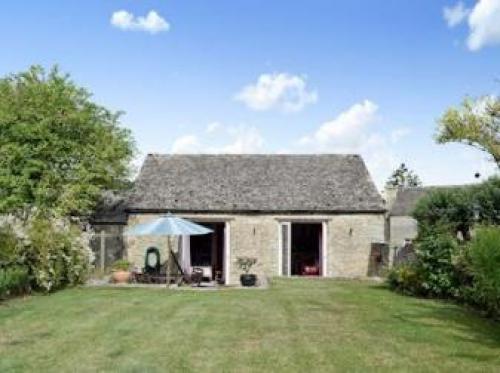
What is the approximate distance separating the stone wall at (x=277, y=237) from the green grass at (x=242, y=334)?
956 centimetres

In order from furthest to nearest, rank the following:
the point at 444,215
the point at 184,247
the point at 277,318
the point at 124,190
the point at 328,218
Result: the point at 124,190 → the point at 328,218 → the point at 184,247 → the point at 444,215 → the point at 277,318

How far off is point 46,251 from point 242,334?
9.26 metres

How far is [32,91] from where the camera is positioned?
1011 inches

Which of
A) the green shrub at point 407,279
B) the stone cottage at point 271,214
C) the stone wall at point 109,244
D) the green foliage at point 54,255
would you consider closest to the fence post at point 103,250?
the stone wall at point 109,244

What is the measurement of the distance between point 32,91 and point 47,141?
2.10 metres

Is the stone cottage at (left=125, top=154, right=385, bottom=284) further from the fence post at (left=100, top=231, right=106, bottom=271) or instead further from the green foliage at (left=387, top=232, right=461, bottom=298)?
the green foliage at (left=387, top=232, right=461, bottom=298)

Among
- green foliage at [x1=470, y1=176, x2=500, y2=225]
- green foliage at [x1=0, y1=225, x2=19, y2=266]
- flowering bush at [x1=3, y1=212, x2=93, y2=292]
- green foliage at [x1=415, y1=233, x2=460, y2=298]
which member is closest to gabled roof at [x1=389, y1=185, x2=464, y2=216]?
green foliage at [x1=470, y1=176, x2=500, y2=225]

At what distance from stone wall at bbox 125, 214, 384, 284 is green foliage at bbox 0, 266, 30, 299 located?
9.09m

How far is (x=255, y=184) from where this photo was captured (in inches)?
1110

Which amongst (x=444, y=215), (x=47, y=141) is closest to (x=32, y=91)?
(x=47, y=141)

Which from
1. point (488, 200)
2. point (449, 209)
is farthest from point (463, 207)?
point (488, 200)

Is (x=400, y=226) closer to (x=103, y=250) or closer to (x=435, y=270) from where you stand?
(x=103, y=250)

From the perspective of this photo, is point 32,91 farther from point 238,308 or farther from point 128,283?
point 238,308

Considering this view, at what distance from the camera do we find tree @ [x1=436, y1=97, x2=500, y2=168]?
2366 cm
